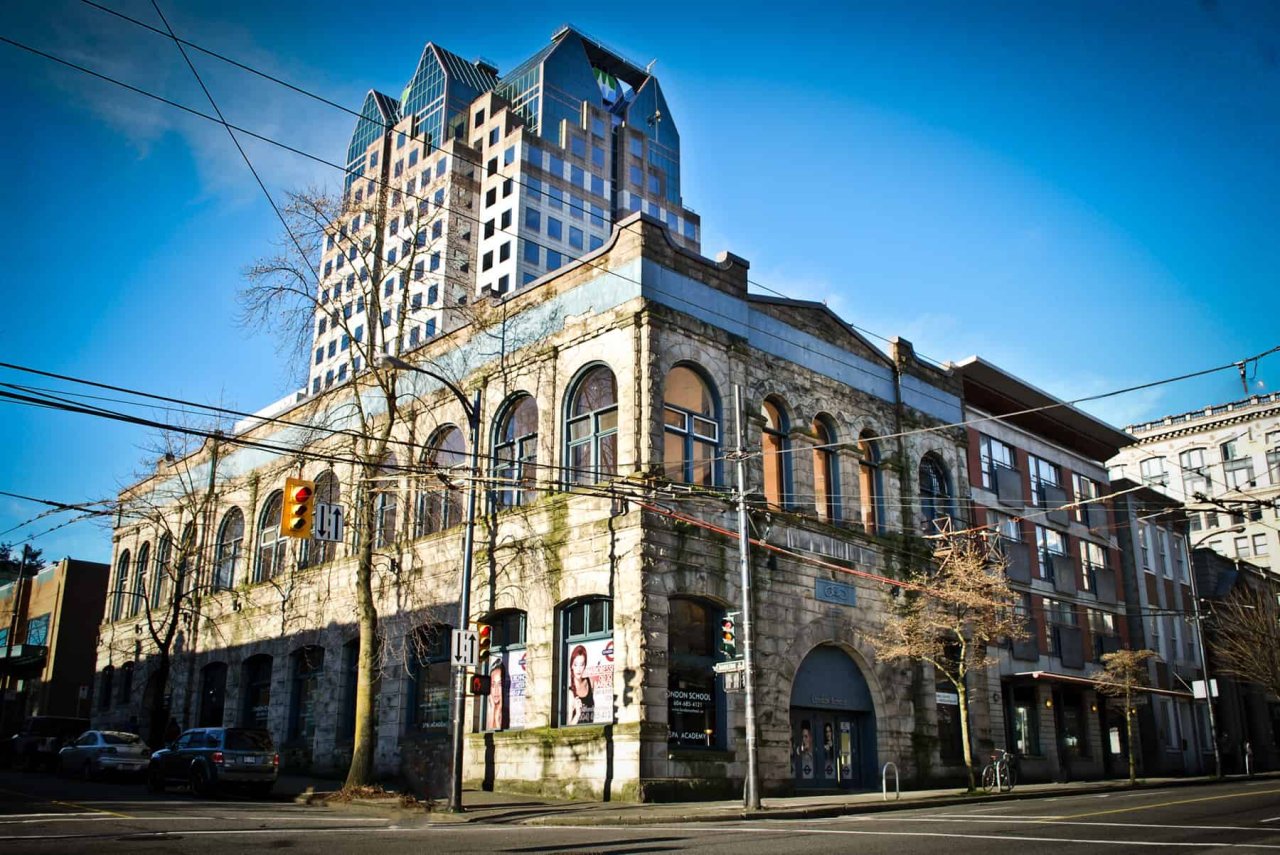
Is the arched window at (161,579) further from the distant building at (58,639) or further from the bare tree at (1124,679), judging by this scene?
the bare tree at (1124,679)

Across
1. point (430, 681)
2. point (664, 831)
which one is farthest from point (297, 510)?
point (430, 681)

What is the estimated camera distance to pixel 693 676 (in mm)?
24375

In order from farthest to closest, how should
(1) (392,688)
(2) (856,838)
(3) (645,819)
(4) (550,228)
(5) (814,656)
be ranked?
(4) (550,228) → (1) (392,688) → (5) (814,656) → (3) (645,819) → (2) (856,838)

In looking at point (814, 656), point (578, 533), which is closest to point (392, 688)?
point (578, 533)

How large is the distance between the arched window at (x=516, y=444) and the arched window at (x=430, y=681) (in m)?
4.08

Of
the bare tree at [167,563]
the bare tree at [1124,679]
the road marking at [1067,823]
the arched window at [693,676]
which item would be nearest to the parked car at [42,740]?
the bare tree at [167,563]

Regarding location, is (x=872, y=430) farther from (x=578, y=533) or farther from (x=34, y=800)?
(x=34, y=800)

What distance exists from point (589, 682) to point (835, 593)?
7.98 metres

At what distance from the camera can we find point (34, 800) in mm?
20891

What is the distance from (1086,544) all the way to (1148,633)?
20.8 feet

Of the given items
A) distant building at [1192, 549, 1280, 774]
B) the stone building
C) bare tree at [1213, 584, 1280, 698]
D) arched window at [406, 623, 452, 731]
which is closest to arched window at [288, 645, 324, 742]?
the stone building

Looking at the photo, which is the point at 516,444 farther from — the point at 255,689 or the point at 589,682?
the point at 255,689

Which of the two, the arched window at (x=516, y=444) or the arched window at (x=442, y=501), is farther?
the arched window at (x=442, y=501)

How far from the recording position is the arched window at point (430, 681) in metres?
28.0
